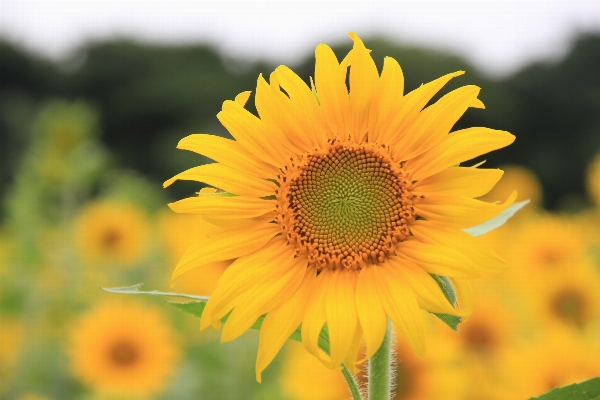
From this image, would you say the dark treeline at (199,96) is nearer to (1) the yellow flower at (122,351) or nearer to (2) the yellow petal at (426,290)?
(1) the yellow flower at (122,351)

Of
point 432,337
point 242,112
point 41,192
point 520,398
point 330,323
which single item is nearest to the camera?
point 330,323

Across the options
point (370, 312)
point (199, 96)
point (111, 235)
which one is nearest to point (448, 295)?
point (370, 312)

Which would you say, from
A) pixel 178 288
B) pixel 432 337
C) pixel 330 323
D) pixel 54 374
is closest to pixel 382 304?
pixel 330 323

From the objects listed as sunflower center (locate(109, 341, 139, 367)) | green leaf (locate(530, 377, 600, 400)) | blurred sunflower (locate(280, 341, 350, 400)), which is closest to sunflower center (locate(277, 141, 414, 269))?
green leaf (locate(530, 377, 600, 400))

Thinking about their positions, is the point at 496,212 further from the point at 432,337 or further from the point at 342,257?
the point at 432,337

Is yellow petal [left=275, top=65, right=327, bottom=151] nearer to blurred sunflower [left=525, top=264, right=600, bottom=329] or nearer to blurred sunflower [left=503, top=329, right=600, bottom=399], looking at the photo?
blurred sunflower [left=503, top=329, right=600, bottom=399]

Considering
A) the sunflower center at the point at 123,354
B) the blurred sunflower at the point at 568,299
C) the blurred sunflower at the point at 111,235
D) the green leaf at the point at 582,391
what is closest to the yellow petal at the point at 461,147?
the green leaf at the point at 582,391
